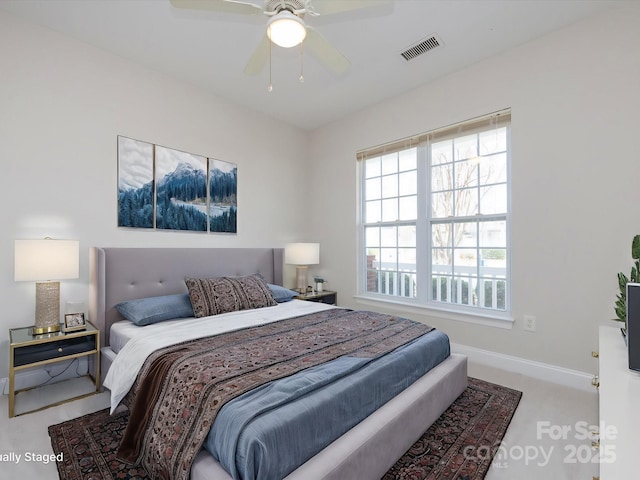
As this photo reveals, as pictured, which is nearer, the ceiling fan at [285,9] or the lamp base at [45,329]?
the ceiling fan at [285,9]

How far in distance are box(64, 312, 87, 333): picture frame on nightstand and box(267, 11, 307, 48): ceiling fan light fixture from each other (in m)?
2.52

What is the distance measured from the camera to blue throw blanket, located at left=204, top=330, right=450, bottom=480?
1166 millimetres

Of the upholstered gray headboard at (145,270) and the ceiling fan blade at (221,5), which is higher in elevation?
the ceiling fan blade at (221,5)

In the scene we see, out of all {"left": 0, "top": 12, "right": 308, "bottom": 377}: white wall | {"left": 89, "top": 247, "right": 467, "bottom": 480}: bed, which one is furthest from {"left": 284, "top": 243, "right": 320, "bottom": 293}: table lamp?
{"left": 0, "top": 12, "right": 308, "bottom": 377}: white wall

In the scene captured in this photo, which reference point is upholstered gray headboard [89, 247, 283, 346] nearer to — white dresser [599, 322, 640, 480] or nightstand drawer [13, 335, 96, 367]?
nightstand drawer [13, 335, 96, 367]

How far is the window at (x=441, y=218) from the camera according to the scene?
3090 millimetres

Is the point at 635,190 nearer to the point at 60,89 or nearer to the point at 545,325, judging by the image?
the point at 545,325

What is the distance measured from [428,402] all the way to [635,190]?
2210 millimetres

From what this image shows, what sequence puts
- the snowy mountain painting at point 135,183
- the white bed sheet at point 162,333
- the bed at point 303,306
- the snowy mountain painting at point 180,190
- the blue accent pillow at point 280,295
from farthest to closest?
the blue accent pillow at point 280,295, the snowy mountain painting at point 180,190, the snowy mountain painting at point 135,183, the white bed sheet at point 162,333, the bed at point 303,306

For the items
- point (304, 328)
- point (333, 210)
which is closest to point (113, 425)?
point (304, 328)

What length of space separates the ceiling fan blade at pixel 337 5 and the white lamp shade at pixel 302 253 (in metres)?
2.66

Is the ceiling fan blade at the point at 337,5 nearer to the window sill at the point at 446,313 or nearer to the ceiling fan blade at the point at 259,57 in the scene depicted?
the ceiling fan blade at the point at 259,57

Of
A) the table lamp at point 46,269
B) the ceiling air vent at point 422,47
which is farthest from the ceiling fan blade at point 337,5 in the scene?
the table lamp at point 46,269

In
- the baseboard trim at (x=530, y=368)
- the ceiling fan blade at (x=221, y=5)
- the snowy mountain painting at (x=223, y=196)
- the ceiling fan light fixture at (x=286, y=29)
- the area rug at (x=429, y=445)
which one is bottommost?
the area rug at (x=429, y=445)
